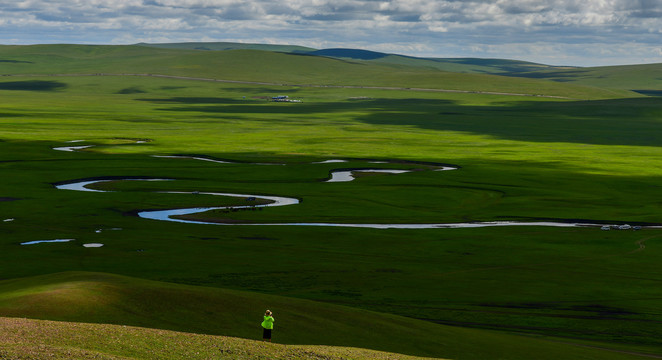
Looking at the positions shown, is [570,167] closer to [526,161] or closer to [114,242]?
[526,161]

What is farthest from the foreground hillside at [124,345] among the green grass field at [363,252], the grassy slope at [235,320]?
the green grass field at [363,252]

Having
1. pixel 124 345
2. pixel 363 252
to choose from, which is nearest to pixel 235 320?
pixel 124 345

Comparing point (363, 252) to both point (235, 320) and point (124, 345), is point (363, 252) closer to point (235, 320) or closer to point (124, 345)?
point (235, 320)

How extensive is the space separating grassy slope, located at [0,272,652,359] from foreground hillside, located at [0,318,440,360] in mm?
141

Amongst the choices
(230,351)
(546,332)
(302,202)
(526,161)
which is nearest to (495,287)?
(546,332)

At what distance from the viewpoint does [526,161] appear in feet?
510

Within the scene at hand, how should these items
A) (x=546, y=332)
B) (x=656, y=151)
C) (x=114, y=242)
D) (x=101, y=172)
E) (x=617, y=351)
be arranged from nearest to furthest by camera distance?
(x=617, y=351) < (x=546, y=332) < (x=114, y=242) < (x=101, y=172) < (x=656, y=151)

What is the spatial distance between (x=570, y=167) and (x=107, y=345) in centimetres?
12332

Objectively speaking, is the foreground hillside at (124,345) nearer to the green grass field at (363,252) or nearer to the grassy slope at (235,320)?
the grassy slope at (235,320)

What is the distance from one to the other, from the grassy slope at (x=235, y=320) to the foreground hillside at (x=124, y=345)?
0.14 metres

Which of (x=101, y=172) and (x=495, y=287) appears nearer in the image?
(x=495, y=287)

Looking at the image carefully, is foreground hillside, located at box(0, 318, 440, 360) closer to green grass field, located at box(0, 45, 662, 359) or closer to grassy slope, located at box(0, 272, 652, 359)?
grassy slope, located at box(0, 272, 652, 359)

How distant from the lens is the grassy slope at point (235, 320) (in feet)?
141

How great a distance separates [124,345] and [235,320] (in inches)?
Result: 492
